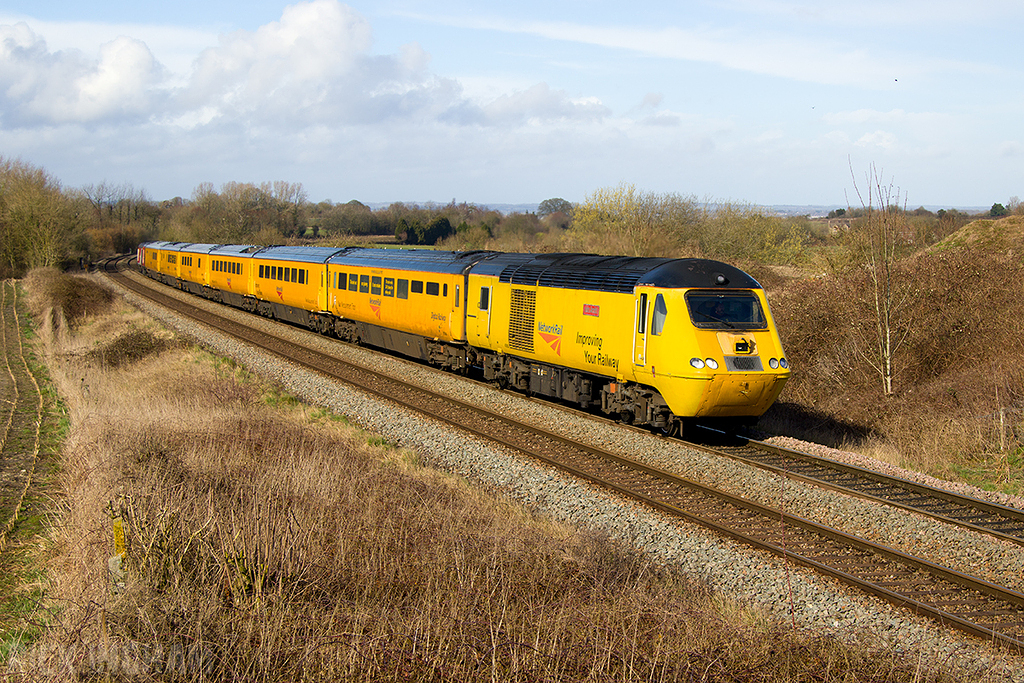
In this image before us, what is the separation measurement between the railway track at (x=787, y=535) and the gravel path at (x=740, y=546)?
176 millimetres

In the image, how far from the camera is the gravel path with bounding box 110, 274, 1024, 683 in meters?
6.42

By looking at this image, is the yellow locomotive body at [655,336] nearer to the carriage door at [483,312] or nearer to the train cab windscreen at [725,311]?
the train cab windscreen at [725,311]

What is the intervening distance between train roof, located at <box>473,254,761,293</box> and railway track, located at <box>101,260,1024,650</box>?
2.88 metres

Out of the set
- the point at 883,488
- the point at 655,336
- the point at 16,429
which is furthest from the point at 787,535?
the point at 16,429

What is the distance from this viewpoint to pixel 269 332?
2742cm

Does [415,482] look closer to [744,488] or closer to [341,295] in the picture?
[744,488]

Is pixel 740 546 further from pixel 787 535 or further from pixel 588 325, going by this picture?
pixel 588 325

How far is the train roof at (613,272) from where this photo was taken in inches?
475

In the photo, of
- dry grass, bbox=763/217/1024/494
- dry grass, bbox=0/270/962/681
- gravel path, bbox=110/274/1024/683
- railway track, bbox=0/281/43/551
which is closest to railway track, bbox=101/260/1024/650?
gravel path, bbox=110/274/1024/683

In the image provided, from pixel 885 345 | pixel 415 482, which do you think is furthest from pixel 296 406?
pixel 885 345

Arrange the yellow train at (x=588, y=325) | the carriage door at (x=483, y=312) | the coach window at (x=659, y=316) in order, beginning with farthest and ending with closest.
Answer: the carriage door at (x=483, y=312) < the coach window at (x=659, y=316) < the yellow train at (x=588, y=325)

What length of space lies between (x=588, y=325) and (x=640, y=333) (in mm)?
1473

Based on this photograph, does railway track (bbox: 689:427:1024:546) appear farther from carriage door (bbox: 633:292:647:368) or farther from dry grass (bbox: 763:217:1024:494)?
dry grass (bbox: 763:217:1024:494)

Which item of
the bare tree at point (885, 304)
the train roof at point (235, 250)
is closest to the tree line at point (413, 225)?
the bare tree at point (885, 304)
